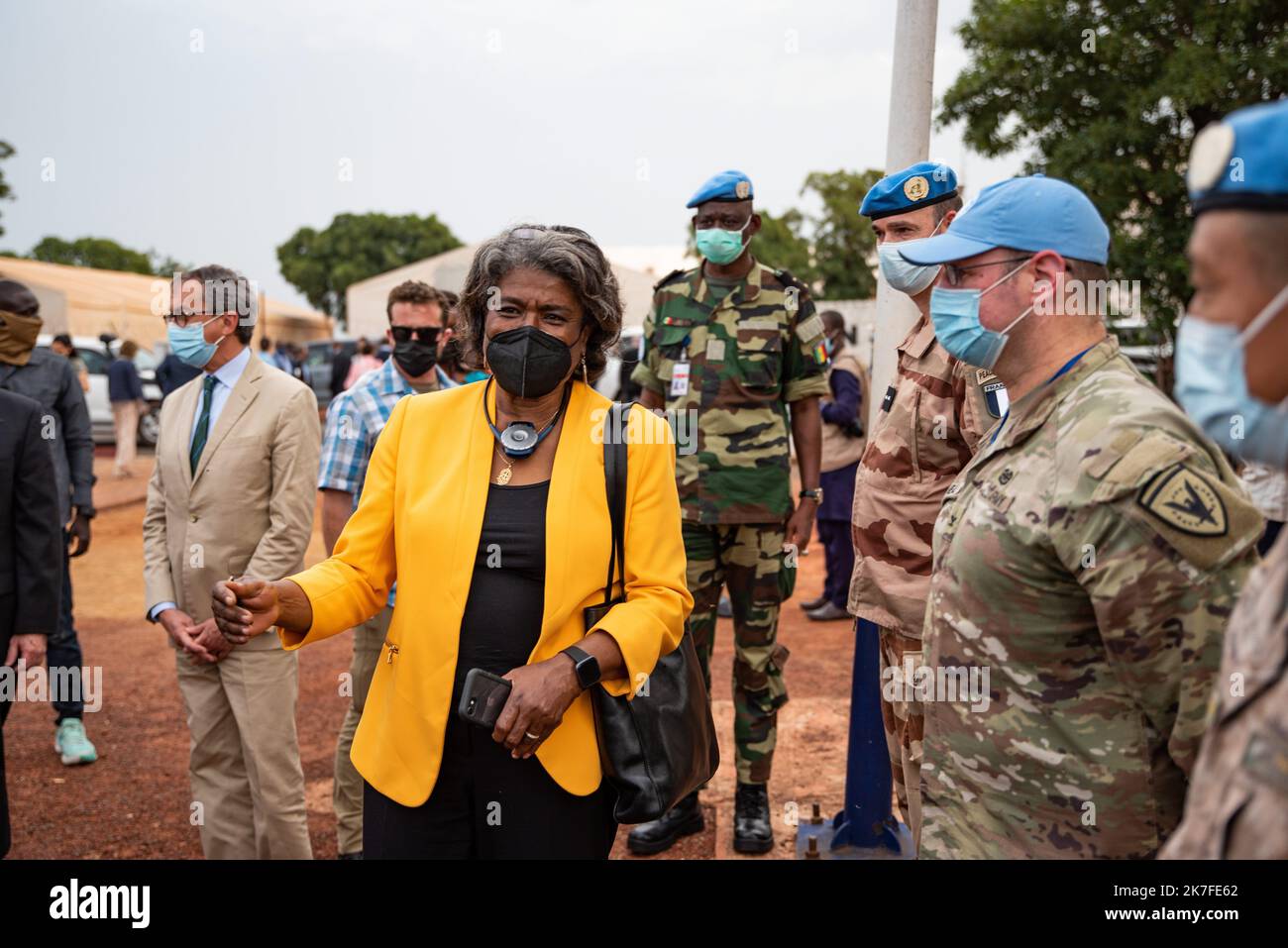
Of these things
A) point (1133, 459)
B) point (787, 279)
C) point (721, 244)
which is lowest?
point (1133, 459)

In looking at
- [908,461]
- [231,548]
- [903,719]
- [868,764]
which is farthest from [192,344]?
[868,764]

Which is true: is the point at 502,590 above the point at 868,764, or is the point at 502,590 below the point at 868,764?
A: above

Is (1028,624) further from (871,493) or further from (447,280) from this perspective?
(447,280)

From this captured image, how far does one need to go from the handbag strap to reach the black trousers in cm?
42

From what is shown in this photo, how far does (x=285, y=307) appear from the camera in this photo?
43.9 metres

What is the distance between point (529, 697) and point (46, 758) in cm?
437

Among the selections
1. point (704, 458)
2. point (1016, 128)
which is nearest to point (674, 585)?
point (704, 458)

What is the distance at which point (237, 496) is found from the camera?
366 cm

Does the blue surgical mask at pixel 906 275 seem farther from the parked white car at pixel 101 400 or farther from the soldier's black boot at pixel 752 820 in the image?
the parked white car at pixel 101 400

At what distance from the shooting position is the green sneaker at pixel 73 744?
17.0 ft

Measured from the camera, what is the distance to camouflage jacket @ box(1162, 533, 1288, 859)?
108 centimetres

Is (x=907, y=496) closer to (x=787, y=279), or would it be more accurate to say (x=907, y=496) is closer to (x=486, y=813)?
(x=787, y=279)

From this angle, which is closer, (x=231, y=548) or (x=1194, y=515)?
(x=1194, y=515)

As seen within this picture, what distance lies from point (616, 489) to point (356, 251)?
60377 mm
